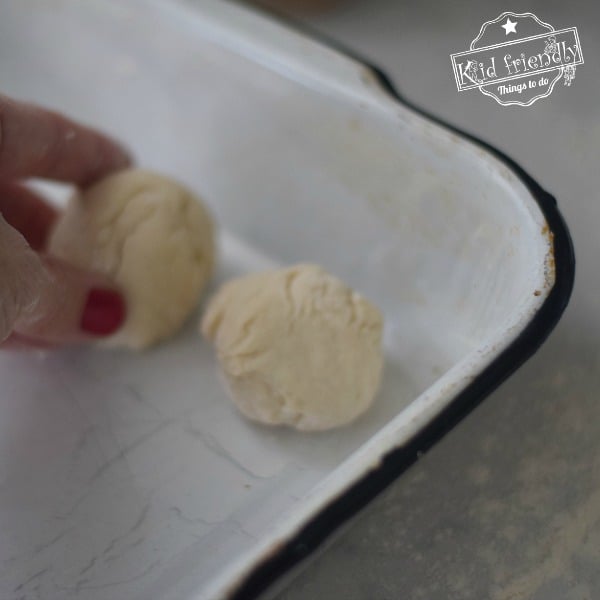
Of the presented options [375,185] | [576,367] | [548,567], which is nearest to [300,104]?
[375,185]

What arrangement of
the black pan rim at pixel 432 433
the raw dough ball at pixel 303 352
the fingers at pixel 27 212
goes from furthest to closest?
the fingers at pixel 27 212 → the raw dough ball at pixel 303 352 → the black pan rim at pixel 432 433

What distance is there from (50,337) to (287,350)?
0.85ft

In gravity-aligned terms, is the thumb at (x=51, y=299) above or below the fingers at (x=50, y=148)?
below

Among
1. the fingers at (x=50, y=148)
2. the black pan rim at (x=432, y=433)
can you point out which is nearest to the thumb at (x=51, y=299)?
the fingers at (x=50, y=148)

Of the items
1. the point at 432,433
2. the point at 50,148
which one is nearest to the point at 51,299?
the point at 50,148

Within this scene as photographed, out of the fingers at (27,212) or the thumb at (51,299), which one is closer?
the thumb at (51,299)

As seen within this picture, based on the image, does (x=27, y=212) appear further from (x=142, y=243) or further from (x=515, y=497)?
(x=515, y=497)

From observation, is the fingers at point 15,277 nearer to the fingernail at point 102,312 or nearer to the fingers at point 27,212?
the fingernail at point 102,312

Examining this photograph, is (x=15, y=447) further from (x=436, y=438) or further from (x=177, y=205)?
(x=436, y=438)

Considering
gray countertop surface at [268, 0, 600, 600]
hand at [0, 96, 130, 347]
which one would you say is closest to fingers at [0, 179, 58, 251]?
hand at [0, 96, 130, 347]

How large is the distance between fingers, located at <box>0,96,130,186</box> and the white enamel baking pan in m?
0.18

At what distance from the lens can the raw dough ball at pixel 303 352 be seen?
67 cm

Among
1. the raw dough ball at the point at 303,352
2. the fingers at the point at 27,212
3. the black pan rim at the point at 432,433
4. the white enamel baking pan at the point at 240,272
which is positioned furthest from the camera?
the fingers at the point at 27,212

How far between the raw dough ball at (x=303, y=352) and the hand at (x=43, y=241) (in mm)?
155
